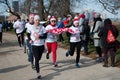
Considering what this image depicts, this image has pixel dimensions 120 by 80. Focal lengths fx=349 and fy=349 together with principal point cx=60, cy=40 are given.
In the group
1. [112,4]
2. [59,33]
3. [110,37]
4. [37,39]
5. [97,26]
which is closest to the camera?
[37,39]

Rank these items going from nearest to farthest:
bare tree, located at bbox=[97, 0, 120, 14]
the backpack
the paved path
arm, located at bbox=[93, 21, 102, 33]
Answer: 1. the paved path
2. the backpack
3. arm, located at bbox=[93, 21, 102, 33]
4. bare tree, located at bbox=[97, 0, 120, 14]

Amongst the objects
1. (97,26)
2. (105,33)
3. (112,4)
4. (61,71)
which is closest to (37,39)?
(61,71)

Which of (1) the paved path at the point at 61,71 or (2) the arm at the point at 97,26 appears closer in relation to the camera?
(1) the paved path at the point at 61,71

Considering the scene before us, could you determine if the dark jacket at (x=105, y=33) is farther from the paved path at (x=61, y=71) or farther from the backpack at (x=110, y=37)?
the paved path at (x=61, y=71)

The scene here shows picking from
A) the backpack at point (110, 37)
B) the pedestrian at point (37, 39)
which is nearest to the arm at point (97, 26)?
the backpack at point (110, 37)

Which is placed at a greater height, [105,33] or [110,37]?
[105,33]

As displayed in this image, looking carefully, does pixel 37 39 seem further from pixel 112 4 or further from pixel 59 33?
pixel 112 4

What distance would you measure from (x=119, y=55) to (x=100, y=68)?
7.61ft

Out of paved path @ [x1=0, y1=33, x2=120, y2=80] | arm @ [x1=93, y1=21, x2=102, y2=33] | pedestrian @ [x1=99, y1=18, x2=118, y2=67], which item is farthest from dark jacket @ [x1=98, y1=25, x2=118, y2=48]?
arm @ [x1=93, y1=21, x2=102, y2=33]

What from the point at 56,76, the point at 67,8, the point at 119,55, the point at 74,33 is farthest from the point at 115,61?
the point at 67,8

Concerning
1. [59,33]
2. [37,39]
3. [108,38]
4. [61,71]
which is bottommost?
[61,71]

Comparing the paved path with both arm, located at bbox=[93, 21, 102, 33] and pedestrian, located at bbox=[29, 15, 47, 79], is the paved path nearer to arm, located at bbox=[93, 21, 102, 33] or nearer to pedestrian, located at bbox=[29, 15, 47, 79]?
pedestrian, located at bbox=[29, 15, 47, 79]

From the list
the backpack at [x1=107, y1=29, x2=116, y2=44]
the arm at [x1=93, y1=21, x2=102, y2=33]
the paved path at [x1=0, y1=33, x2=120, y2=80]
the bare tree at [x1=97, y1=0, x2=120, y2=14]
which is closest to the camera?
the paved path at [x1=0, y1=33, x2=120, y2=80]

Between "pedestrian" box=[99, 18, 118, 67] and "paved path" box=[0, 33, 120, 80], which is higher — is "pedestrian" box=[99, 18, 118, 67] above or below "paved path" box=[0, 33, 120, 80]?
above
